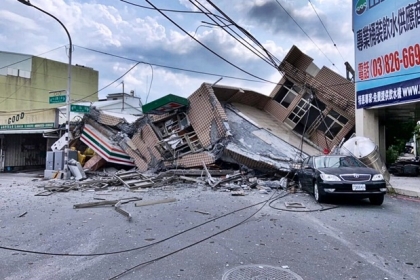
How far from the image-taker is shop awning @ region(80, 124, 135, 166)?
19125 mm

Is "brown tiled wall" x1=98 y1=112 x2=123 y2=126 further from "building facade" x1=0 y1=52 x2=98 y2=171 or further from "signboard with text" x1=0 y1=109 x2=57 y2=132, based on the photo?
"signboard with text" x1=0 y1=109 x2=57 y2=132

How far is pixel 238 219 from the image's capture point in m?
7.58

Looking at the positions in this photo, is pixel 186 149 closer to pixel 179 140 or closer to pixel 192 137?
pixel 179 140

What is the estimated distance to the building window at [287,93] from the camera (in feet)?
71.2

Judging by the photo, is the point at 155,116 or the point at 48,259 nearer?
the point at 48,259

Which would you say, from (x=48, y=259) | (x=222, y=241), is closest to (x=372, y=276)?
(x=222, y=241)

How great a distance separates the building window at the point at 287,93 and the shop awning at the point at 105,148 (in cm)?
1078

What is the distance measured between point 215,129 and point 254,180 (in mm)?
3702

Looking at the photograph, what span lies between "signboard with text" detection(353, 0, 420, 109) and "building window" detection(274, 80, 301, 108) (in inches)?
244

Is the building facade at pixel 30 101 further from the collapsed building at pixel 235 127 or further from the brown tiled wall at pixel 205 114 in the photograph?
the brown tiled wall at pixel 205 114

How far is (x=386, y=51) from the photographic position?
46.2 feet

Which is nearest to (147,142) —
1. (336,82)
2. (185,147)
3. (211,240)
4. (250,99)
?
(185,147)

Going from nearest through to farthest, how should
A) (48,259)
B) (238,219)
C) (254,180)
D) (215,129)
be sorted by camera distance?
(48,259) < (238,219) < (254,180) < (215,129)

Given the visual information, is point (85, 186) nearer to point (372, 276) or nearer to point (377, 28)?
point (372, 276)
